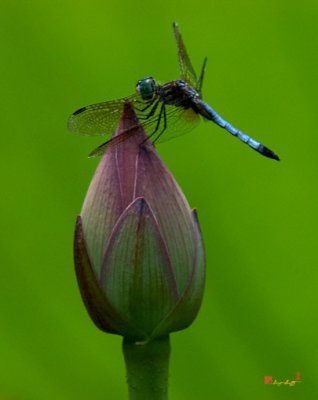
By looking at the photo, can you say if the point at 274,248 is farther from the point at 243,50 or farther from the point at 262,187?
the point at 243,50

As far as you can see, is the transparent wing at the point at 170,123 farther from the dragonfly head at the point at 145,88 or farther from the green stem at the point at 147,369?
the green stem at the point at 147,369

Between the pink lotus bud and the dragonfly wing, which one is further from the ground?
the dragonfly wing

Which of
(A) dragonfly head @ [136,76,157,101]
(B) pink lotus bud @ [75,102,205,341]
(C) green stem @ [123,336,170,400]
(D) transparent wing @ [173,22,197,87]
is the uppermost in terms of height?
(D) transparent wing @ [173,22,197,87]

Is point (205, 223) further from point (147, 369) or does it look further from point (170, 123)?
point (147, 369)

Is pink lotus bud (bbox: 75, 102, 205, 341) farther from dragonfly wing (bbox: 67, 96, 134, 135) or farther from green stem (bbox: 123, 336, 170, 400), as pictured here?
dragonfly wing (bbox: 67, 96, 134, 135)

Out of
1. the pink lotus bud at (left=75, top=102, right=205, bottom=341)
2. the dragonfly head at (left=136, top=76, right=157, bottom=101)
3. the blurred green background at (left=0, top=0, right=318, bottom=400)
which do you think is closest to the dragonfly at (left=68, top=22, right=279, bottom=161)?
the dragonfly head at (left=136, top=76, right=157, bottom=101)

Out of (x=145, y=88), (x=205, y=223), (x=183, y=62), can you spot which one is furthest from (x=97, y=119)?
(x=205, y=223)

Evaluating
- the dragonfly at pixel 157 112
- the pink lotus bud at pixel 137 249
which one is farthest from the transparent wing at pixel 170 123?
the pink lotus bud at pixel 137 249

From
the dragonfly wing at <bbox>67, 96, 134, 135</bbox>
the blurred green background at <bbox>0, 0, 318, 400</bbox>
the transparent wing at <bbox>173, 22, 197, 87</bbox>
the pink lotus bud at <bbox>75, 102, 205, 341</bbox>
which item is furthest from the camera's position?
the blurred green background at <bbox>0, 0, 318, 400</bbox>
